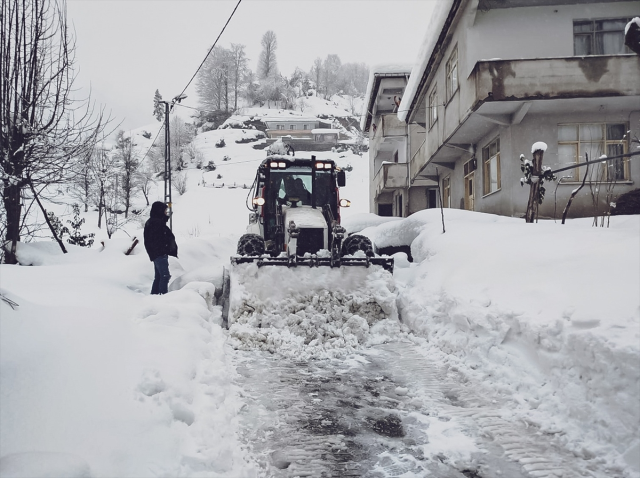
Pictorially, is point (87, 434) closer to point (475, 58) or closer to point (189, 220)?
point (475, 58)

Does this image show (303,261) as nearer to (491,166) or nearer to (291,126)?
(491,166)

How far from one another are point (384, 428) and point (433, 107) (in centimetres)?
1613

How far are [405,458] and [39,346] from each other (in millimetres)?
2649

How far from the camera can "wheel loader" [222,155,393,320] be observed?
24.8 feet

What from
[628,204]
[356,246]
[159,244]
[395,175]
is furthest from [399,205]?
[159,244]

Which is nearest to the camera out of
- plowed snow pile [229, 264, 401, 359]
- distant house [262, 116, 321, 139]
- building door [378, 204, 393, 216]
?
plowed snow pile [229, 264, 401, 359]

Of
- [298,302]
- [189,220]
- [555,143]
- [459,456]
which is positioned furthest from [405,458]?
[189,220]

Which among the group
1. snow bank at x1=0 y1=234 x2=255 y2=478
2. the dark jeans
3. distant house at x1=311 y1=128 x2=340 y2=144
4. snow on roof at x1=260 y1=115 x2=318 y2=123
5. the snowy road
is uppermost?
snow on roof at x1=260 y1=115 x2=318 y2=123

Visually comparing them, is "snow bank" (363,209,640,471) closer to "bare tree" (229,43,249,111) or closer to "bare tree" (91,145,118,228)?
"bare tree" (91,145,118,228)

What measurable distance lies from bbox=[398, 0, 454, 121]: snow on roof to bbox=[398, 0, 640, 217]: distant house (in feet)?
0.29

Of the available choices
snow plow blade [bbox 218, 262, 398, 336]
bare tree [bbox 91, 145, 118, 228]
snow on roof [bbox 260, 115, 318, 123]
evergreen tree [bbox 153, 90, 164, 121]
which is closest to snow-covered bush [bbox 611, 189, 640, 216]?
snow plow blade [bbox 218, 262, 398, 336]

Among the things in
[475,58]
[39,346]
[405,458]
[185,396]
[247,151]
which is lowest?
[405,458]

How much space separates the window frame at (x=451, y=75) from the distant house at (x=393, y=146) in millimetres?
7542

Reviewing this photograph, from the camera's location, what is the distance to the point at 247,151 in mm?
74000
